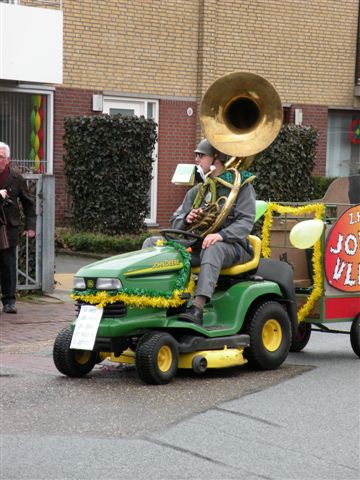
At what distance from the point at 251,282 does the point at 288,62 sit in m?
15.8

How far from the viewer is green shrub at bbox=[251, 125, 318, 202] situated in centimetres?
1948

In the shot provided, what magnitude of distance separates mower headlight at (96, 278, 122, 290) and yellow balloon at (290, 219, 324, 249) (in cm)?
167

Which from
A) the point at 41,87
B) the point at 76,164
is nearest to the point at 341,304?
the point at 76,164

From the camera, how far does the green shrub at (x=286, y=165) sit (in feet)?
63.9

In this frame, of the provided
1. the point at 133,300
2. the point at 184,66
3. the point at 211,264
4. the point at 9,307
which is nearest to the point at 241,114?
the point at 211,264

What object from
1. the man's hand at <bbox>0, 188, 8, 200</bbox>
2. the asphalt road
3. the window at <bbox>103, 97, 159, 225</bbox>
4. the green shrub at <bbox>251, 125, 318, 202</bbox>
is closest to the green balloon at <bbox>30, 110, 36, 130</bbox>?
the window at <bbox>103, 97, 159, 225</bbox>

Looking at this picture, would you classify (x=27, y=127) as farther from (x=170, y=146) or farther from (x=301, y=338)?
(x=301, y=338)

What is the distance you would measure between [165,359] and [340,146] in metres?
18.3

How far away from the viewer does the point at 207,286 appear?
26.4 ft

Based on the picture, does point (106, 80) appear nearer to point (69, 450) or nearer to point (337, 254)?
point (337, 254)

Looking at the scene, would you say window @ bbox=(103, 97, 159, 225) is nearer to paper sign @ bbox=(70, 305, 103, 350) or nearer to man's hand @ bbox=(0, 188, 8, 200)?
man's hand @ bbox=(0, 188, 8, 200)

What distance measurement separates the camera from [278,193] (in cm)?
1969

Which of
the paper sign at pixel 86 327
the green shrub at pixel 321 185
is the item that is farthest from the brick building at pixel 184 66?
the paper sign at pixel 86 327

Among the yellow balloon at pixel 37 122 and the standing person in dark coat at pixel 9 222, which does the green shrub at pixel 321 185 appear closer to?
the yellow balloon at pixel 37 122
